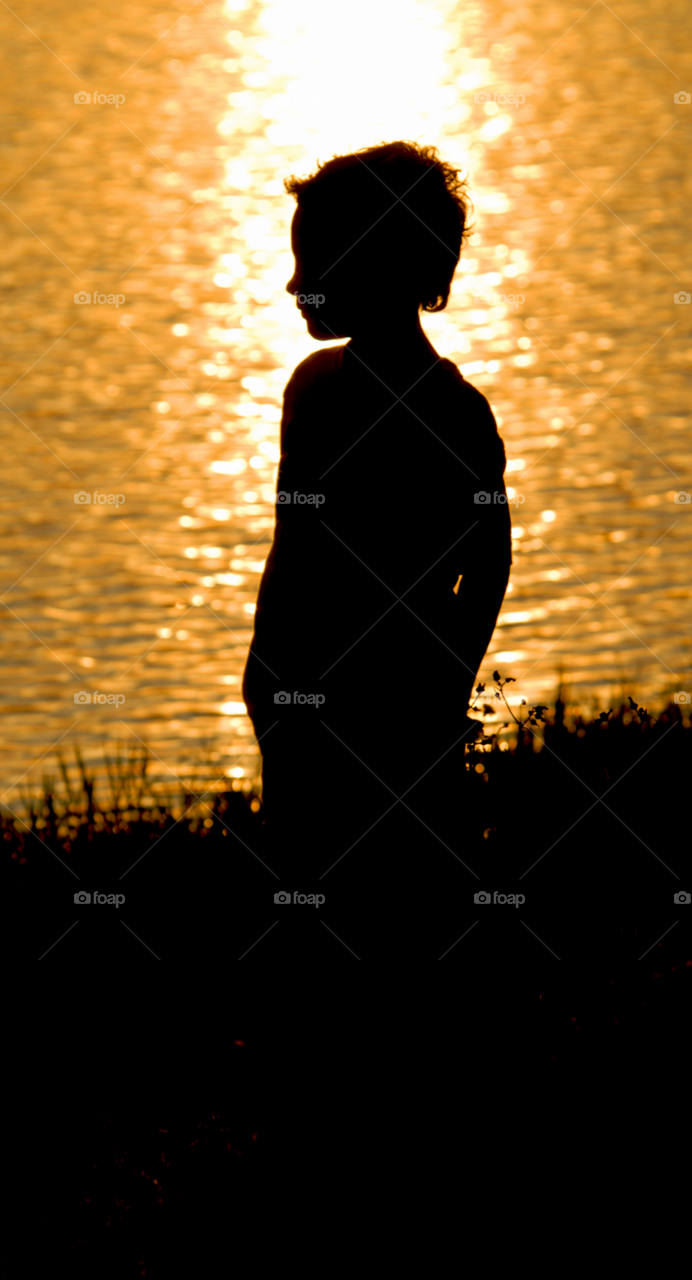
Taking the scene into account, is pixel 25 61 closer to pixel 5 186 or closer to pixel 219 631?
pixel 5 186

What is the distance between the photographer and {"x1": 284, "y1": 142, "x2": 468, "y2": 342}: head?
3014 mm

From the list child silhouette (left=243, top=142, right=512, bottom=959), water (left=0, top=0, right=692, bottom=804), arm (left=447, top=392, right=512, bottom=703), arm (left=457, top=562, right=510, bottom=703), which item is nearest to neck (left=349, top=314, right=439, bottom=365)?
child silhouette (left=243, top=142, right=512, bottom=959)

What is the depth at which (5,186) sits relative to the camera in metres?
16.7

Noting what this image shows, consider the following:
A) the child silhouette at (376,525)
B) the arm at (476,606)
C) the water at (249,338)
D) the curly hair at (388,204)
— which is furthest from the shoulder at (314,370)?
the water at (249,338)

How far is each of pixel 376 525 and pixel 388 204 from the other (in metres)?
0.65

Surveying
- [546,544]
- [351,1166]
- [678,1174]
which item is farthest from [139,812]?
[546,544]

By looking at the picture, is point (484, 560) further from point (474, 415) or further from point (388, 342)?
point (388, 342)

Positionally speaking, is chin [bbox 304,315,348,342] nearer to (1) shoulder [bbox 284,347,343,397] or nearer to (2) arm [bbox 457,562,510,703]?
(1) shoulder [bbox 284,347,343,397]

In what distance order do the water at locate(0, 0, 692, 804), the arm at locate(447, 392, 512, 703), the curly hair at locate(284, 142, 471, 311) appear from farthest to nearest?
the water at locate(0, 0, 692, 804) → the arm at locate(447, 392, 512, 703) → the curly hair at locate(284, 142, 471, 311)

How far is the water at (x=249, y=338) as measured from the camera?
788 centimetres

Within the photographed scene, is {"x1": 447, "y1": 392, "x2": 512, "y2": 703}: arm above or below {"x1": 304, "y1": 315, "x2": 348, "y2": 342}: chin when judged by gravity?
below

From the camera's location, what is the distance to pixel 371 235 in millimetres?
3018

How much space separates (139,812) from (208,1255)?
6.61 feet

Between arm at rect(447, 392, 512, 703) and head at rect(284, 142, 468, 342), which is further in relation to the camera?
arm at rect(447, 392, 512, 703)
